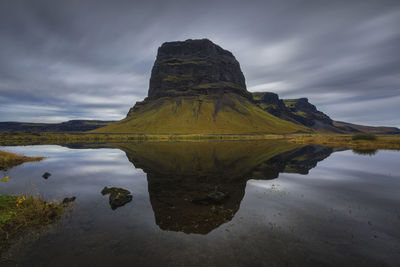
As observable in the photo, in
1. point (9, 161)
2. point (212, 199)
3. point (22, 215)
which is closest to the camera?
point (22, 215)

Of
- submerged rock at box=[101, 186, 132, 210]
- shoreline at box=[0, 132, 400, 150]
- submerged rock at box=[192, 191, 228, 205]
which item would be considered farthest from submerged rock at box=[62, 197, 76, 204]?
shoreline at box=[0, 132, 400, 150]

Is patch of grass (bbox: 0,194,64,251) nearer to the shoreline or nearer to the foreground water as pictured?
the foreground water

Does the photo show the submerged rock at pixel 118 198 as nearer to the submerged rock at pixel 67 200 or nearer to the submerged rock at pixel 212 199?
the submerged rock at pixel 67 200

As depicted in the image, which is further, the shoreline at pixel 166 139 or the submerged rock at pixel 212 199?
the shoreline at pixel 166 139

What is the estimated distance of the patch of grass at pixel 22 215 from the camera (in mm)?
10445

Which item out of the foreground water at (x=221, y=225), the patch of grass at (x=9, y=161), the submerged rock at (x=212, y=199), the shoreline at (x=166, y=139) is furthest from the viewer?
the shoreline at (x=166, y=139)

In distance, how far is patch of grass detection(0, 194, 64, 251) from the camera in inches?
411

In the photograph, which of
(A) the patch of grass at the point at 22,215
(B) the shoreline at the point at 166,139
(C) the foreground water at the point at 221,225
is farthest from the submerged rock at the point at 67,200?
(B) the shoreline at the point at 166,139

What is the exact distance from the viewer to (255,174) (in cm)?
2662

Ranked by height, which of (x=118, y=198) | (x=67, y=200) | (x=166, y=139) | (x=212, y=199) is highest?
(x=166, y=139)

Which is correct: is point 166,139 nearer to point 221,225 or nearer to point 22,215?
point 22,215

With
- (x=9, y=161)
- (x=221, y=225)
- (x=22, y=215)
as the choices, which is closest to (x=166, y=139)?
(x=9, y=161)

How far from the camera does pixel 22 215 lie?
11.6 m

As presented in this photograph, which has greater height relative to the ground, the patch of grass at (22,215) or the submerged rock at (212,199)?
the patch of grass at (22,215)
